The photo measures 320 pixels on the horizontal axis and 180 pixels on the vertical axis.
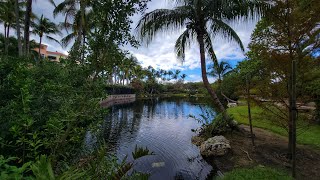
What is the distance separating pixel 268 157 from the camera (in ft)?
20.1

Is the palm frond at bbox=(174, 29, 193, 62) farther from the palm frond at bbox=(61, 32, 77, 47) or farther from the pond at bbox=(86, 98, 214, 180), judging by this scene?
the palm frond at bbox=(61, 32, 77, 47)

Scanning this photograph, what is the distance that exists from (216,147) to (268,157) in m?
1.74

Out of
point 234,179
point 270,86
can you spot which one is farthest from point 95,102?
point 270,86

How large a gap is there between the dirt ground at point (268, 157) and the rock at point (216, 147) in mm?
207

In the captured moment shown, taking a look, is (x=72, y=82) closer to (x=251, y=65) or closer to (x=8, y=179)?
(x=8, y=179)

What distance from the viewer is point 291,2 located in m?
5.51

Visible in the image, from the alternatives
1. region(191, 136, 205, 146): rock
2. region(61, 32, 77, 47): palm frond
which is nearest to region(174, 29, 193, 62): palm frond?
region(191, 136, 205, 146): rock


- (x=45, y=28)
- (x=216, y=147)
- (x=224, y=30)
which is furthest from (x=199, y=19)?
(x=45, y=28)

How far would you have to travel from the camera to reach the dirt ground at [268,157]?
5258mm

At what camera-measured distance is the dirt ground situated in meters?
5.26

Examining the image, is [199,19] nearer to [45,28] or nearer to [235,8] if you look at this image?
[235,8]

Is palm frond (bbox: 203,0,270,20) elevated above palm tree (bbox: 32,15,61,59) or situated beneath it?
situated beneath

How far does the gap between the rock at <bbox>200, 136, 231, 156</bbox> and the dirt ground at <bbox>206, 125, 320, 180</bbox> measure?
207mm

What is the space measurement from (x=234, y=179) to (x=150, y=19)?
22.5 feet
